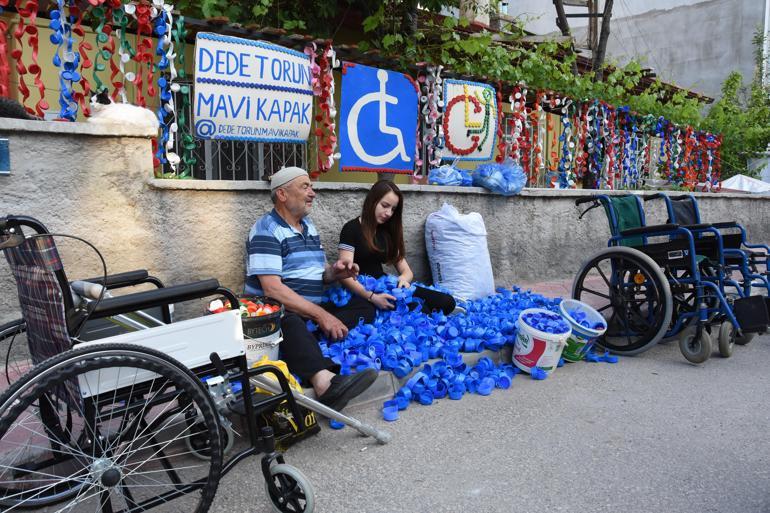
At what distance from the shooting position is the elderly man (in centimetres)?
300

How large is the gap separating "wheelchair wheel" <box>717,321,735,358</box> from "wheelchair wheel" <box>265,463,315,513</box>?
335 cm

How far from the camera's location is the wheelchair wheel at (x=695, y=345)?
3.93 meters

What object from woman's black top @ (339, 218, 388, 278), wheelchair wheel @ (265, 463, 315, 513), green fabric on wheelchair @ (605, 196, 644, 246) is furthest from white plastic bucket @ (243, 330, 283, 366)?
green fabric on wheelchair @ (605, 196, 644, 246)

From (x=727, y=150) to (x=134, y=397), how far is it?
13973 mm

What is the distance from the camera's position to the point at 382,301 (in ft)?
12.8

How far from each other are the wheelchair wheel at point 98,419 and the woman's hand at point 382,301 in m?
1.89

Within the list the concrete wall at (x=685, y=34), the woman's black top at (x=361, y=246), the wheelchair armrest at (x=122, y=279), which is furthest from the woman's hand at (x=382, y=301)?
the concrete wall at (x=685, y=34)

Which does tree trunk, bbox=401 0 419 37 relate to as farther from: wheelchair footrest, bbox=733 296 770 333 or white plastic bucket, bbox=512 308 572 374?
wheelchair footrest, bbox=733 296 770 333

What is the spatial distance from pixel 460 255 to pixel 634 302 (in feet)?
4.83

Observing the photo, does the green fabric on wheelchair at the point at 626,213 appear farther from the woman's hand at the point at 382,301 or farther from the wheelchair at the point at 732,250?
the woman's hand at the point at 382,301

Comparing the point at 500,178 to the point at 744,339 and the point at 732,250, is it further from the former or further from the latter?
the point at 744,339

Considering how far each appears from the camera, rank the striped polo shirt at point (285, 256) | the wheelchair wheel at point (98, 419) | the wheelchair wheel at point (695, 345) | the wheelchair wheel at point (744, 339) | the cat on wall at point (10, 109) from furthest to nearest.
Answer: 1. the wheelchair wheel at point (744, 339)
2. the wheelchair wheel at point (695, 345)
3. the striped polo shirt at point (285, 256)
4. the cat on wall at point (10, 109)
5. the wheelchair wheel at point (98, 419)

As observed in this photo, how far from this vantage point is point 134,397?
1903 millimetres

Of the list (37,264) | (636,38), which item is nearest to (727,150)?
(636,38)
